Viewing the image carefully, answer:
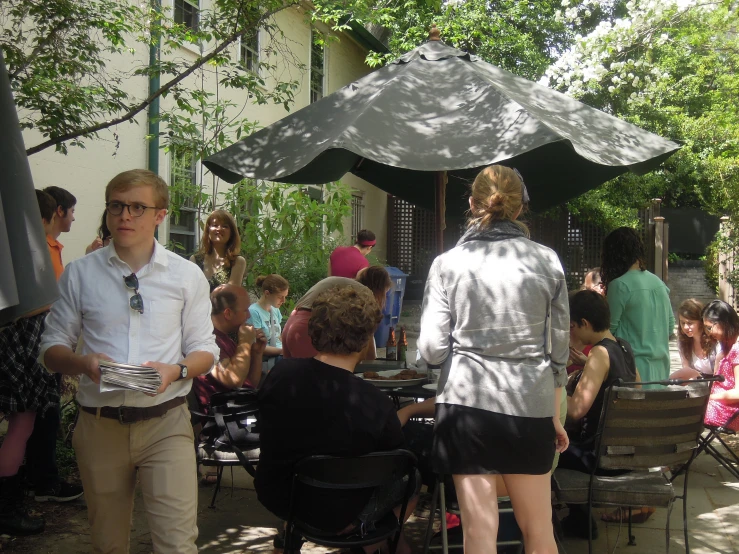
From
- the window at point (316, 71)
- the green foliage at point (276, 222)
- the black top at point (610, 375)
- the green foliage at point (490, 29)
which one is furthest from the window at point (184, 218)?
the green foliage at point (490, 29)

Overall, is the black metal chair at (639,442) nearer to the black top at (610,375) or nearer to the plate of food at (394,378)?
the black top at (610,375)

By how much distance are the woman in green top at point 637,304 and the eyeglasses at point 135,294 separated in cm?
317

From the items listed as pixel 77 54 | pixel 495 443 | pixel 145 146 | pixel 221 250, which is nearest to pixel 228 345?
pixel 221 250

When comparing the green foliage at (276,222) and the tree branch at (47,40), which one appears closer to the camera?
the tree branch at (47,40)

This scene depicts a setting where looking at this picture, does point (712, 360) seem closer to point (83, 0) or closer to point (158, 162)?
point (83, 0)

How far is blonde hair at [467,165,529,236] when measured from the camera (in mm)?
2986

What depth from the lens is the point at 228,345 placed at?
14.6ft

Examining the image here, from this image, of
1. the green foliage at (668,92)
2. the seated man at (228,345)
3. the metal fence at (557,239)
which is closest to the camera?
the seated man at (228,345)

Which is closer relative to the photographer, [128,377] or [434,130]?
[128,377]

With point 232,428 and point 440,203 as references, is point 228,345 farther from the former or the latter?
point 440,203

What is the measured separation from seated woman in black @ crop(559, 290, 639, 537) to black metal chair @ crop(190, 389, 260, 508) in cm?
162

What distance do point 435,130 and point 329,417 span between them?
183 cm

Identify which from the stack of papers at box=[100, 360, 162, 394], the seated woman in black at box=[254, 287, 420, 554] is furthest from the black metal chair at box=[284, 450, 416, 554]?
the stack of papers at box=[100, 360, 162, 394]

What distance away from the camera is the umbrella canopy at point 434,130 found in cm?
388
